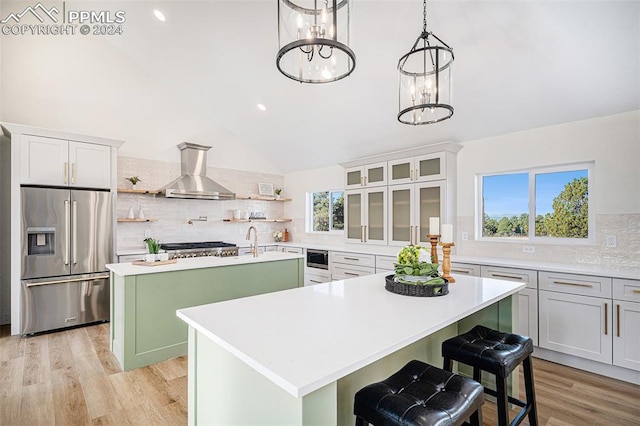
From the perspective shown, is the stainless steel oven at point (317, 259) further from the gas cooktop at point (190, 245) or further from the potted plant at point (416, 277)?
the potted plant at point (416, 277)

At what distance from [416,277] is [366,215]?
113 inches

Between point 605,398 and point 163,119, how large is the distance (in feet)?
19.3

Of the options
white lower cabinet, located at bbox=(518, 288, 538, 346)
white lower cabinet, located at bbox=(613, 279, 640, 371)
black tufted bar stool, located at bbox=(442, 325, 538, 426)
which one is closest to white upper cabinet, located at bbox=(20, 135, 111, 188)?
black tufted bar stool, located at bbox=(442, 325, 538, 426)

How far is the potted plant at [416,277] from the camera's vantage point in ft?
6.05

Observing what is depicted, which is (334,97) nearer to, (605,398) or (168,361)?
(168,361)

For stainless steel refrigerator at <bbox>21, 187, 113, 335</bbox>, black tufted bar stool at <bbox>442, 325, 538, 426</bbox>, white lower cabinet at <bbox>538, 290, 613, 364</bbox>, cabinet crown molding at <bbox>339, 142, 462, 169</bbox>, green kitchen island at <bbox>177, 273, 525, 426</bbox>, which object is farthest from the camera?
cabinet crown molding at <bbox>339, 142, 462, 169</bbox>

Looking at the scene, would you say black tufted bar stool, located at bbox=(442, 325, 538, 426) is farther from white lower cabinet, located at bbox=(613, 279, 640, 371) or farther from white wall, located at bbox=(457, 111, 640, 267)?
white wall, located at bbox=(457, 111, 640, 267)

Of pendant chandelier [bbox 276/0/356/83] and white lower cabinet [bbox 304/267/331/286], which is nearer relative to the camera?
pendant chandelier [bbox 276/0/356/83]

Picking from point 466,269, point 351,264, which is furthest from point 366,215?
point 466,269

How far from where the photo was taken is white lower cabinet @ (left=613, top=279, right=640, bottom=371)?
96.3 inches

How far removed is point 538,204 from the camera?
3465 millimetres

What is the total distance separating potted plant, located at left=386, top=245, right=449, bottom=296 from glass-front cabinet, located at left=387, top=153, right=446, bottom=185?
2.18 metres

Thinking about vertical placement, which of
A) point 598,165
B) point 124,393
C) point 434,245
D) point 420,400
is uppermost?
point 598,165

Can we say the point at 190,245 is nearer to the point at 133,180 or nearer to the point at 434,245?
the point at 133,180
